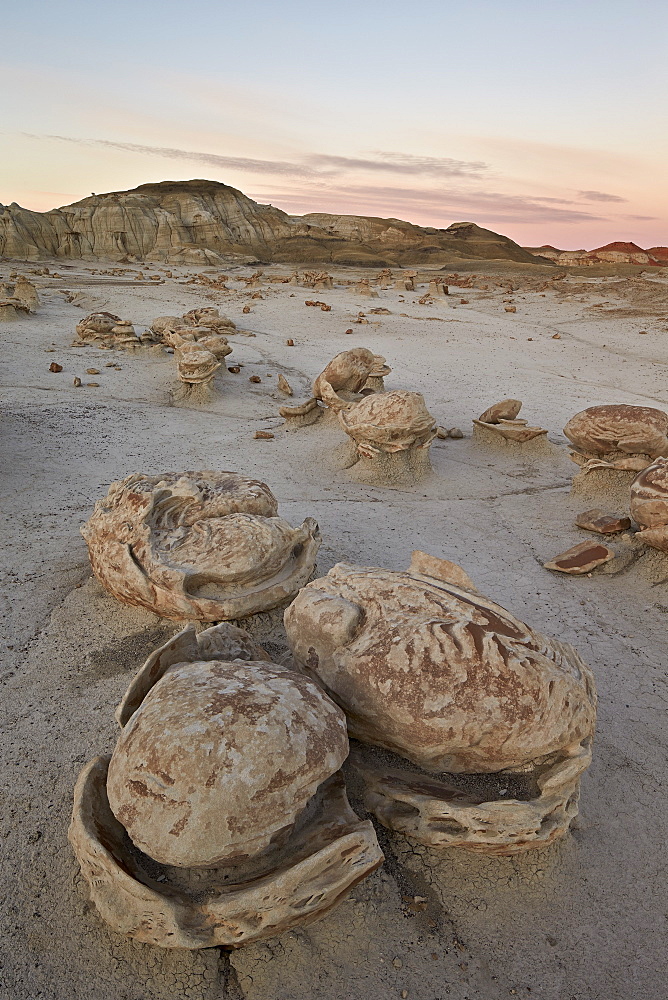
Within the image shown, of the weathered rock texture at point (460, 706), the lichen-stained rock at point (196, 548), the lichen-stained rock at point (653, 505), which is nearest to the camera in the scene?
the weathered rock texture at point (460, 706)

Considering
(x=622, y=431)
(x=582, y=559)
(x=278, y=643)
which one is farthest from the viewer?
(x=622, y=431)

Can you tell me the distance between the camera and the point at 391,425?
6.16 metres

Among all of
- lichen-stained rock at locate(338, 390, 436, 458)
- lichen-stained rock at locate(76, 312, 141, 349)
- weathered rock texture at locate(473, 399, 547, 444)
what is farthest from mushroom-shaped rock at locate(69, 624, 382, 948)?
lichen-stained rock at locate(76, 312, 141, 349)

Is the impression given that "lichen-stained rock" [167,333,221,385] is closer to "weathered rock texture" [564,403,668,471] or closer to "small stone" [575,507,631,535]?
"weathered rock texture" [564,403,668,471]

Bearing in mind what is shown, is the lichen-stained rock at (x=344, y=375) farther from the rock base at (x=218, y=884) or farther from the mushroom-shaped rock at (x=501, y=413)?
the rock base at (x=218, y=884)

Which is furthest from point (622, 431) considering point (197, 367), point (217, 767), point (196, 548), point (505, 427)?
point (197, 367)

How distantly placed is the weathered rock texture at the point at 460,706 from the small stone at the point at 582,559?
213 cm

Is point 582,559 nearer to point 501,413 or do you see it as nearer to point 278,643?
point 278,643

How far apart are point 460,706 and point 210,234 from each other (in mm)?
35936

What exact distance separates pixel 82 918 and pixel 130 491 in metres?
2.34

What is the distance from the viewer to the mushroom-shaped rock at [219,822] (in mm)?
1765

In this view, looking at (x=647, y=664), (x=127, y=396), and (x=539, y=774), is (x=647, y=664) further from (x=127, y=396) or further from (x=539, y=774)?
(x=127, y=396)

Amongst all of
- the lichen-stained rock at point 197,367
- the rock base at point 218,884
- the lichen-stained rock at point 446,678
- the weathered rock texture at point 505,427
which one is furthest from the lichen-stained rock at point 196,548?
the lichen-stained rock at point 197,367

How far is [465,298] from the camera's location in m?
18.4
